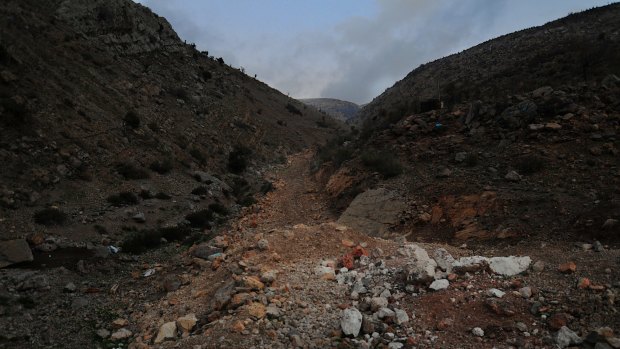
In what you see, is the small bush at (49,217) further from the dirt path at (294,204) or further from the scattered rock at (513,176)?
the scattered rock at (513,176)

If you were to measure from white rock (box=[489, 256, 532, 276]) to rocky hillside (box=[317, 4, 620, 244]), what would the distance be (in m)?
2.13

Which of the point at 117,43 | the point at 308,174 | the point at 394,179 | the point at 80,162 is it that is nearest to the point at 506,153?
the point at 394,179

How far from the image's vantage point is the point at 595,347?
4215mm

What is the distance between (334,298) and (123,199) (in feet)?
32.3

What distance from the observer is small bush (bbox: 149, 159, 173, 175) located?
648 inches

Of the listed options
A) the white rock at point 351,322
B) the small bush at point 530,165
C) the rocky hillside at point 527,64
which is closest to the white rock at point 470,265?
the white rock at point 351,322

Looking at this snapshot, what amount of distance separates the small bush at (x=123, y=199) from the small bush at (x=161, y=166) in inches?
→ 109

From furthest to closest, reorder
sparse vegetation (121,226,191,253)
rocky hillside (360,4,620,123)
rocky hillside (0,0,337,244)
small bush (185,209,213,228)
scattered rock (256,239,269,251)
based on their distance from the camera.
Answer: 1. rocky hillside (360,4,620,123)
2. small bush (185,209,213,228)
3. rocky hillside (0,0,337,244)
4. sparse vegetation (121,226,191,253)
5. scattered rock (256,239,269,251)

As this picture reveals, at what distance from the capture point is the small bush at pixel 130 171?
587 inches

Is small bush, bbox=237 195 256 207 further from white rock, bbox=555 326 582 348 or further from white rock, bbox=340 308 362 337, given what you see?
white rock, bbox=555 326 582 348

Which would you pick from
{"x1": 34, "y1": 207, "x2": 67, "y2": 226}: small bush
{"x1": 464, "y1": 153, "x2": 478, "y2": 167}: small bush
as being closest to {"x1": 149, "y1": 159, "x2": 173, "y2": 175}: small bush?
{"x1": 34, "y1": 207, "x2": 67, "y2": 226}: small bush

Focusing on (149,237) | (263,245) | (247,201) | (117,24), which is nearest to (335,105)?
(117,24)

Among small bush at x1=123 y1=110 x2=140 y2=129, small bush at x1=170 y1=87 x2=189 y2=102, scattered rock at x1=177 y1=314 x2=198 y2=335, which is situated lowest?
scattered rock at x1=177 y1=314 x2=198 y2=335

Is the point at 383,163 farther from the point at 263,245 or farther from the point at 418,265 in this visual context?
the point at 418,265
